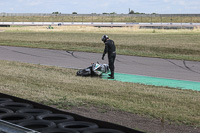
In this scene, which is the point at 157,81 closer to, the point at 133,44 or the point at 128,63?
the point at 128,63

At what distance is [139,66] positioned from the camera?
18.4 metres

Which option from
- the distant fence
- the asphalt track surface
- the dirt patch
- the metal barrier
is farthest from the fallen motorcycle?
the distant fence

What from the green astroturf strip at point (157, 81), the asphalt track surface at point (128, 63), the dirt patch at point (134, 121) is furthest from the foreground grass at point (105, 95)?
the asphalt track surface at point (128, 63)

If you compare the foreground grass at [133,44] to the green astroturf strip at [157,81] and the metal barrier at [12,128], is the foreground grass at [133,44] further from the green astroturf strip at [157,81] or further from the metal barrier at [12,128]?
the metal barrier at [12,128]

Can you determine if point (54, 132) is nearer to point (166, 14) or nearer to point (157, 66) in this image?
point (157, 66)

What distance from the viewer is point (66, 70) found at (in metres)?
16.6

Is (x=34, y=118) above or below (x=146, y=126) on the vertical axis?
above

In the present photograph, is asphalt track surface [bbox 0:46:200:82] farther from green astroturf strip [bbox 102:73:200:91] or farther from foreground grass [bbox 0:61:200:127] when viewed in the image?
foreground grass [bbox 0:61:200:127]

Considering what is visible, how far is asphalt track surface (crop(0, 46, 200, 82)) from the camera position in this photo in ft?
53.6

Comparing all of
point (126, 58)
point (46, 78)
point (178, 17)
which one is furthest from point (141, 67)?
point (178, 17)

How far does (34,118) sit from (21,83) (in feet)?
23.9

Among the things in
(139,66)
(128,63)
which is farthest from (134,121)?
(128,63)

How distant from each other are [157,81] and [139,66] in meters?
4.04

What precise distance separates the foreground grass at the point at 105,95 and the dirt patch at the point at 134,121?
26cm
